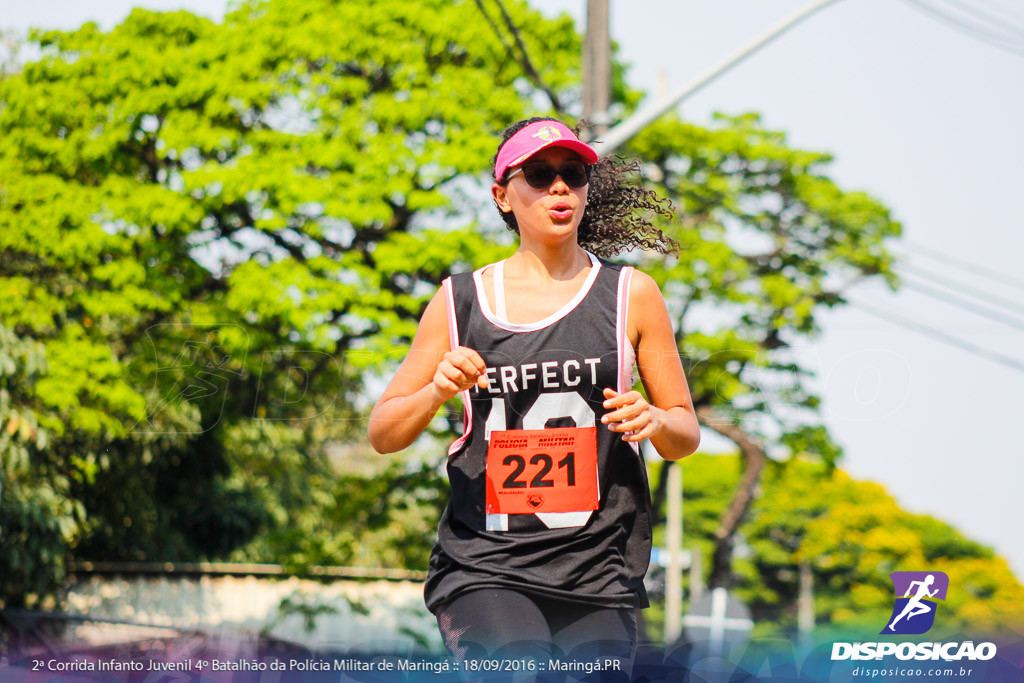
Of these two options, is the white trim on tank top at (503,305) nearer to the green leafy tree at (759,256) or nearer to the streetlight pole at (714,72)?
the streetlight pole at (714,72)

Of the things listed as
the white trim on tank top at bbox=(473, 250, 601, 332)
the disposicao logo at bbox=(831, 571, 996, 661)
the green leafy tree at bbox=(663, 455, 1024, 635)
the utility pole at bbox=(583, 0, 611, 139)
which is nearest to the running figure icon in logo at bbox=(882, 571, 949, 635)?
the disposicao logo at bbox=(831, 571, 996, 661)

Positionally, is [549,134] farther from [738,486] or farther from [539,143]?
[738,486]

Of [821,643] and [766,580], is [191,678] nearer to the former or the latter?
[821,643]

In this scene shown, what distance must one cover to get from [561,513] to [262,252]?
11.7 metres

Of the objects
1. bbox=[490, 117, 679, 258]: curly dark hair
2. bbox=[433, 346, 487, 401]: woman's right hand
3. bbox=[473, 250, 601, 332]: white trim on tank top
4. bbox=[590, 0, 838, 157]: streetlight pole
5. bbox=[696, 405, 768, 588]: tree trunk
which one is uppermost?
bbox=[590, 0, 838, 157]: streetlight pole

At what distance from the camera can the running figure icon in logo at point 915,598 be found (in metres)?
2.17

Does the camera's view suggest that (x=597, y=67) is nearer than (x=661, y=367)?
No

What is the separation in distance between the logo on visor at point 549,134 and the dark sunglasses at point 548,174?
7cm

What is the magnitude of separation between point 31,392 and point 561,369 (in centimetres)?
1069

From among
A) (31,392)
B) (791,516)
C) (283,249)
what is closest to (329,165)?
(283,249)

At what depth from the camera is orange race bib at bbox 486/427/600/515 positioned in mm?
2297

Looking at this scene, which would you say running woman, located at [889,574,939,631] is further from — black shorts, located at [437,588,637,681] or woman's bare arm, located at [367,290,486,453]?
woman's bare arm, located at [367,290,486,453]

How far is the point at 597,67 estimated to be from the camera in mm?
7652

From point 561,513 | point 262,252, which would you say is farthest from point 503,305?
point 262,252
